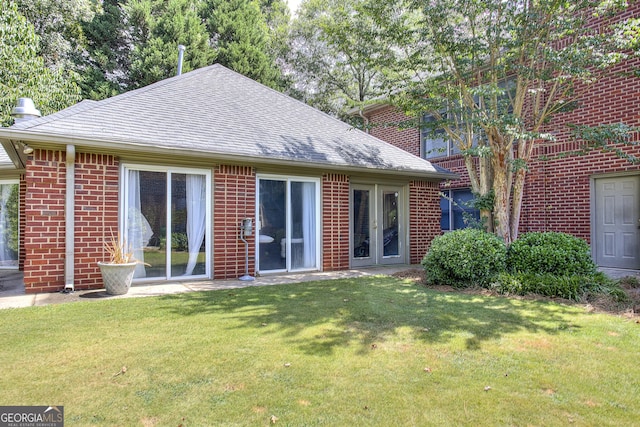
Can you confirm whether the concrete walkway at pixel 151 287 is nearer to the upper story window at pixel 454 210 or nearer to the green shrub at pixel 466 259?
the green shrub at pixel 466 259

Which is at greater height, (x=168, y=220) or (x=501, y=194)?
(x=501, y=194)

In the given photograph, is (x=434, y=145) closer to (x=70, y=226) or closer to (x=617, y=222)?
(x=617, y=222)

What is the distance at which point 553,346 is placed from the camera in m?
3.65

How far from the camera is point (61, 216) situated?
5.96 meters

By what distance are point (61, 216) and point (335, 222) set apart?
17.3ft

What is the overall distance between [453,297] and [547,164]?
5866mm

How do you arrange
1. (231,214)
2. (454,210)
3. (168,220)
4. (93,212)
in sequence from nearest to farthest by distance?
(93,212), (168,220), (231,214), (454,210)

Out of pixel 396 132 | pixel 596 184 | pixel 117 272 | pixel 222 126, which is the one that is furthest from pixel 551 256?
pixel 396 132

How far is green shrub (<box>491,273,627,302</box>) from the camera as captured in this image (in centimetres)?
562

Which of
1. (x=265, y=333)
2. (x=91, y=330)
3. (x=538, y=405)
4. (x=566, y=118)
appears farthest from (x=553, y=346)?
(x=566, y=118)

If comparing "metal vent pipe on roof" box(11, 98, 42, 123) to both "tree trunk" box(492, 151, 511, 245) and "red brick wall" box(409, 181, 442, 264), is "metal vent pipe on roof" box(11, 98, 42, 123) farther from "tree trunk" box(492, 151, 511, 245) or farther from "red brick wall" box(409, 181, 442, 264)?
"tree trunk" box(492, 151, 511, 245)

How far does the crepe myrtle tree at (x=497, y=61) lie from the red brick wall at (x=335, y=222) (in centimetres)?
224

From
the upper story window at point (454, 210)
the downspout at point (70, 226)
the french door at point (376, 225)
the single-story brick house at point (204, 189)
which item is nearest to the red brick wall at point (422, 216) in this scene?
the single-story brick house at point (204, 189)

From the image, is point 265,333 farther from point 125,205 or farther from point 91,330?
point 125,205
